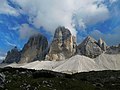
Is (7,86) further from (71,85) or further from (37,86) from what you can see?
(71,85)

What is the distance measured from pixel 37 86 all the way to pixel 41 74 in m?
17.8

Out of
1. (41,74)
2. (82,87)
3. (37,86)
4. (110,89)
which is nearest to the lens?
(37,86)

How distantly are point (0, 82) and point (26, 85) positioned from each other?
4969 millimetres

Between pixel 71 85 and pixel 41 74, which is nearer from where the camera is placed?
pixel 71 85

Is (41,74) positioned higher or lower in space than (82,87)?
higher

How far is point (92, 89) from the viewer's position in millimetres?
46062

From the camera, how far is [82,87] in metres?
46.7

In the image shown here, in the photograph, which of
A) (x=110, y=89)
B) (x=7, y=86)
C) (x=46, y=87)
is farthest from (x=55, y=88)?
(x=110, y=89)

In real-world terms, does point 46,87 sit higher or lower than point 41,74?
lower

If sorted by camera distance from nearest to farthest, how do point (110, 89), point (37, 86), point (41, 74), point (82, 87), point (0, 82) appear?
point (0, 82) → point (37, 86) → point (82, 87) → point (110, 89) → point (41, 74)

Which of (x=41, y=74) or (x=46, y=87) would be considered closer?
(x=46, y=87)

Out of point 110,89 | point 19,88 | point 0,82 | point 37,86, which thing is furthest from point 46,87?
point 110,89

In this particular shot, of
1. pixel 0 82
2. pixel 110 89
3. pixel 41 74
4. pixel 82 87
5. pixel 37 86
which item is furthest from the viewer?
pixel 41 74

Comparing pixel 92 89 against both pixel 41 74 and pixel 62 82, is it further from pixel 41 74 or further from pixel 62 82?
pixel 41 74
